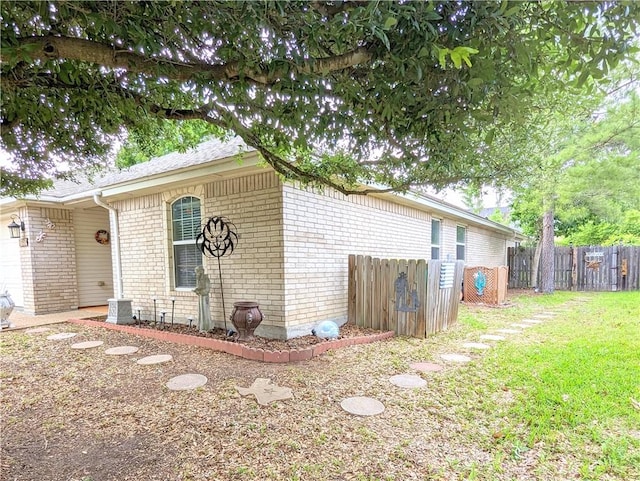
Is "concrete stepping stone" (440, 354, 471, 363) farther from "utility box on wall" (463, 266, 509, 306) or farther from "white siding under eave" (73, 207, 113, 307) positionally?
"white siding under eave" (73, 207, 113, 307)

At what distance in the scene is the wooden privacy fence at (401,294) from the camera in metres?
5.86

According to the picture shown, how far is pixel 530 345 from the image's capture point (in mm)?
5371

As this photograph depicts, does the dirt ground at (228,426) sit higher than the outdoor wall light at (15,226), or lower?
lower

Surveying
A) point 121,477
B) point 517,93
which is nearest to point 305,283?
point 121,477

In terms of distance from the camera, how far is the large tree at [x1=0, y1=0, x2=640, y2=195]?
1.81 meters

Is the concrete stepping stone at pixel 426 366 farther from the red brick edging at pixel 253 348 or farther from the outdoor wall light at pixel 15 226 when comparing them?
the outdoor wall light at pixel 15 226

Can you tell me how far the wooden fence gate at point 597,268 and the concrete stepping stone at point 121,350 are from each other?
15943 millimetres

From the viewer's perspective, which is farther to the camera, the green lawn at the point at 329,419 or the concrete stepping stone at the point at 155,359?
the concrete stepping stone at the point at 155,359

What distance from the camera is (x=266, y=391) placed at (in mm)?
3518

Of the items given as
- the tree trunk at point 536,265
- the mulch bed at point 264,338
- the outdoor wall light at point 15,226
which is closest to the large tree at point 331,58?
the mulch bed at point 264,338

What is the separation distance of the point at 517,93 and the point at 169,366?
459 cm

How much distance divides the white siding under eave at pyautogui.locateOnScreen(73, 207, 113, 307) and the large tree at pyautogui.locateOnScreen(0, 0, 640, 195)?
7.22 meters

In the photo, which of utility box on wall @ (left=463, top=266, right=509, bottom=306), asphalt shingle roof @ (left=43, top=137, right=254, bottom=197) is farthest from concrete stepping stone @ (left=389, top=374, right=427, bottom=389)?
utility box on wall @ (left=463, top=266, right=509, bottom=306)

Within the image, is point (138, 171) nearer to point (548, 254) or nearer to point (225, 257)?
point (225, 257)
